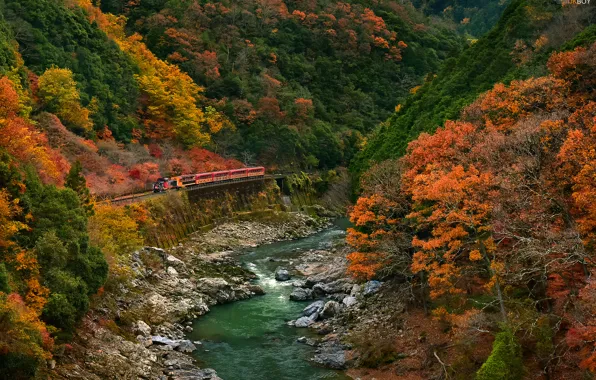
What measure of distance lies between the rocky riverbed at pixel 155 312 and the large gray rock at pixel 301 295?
233 centimetres

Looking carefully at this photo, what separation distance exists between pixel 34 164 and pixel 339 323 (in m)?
15.5

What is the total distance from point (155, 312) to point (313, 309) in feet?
26.0

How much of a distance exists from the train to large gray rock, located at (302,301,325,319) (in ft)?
64.6

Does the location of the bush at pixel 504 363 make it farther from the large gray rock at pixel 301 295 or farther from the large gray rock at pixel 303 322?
the large gray rock at pixel 301 295

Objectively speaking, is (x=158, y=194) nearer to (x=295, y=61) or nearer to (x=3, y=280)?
(x=3, y=280)

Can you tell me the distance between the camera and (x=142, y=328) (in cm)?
2358

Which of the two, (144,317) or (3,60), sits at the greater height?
(3,60)

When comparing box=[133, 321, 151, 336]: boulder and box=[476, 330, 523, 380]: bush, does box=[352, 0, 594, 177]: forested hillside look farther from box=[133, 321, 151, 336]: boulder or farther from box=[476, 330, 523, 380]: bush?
box=[133, 321, 151, 336]: boulder

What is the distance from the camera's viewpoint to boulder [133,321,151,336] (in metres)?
23.3

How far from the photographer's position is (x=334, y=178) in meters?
63.1

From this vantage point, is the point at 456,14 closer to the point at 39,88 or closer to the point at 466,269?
the point at 39,88

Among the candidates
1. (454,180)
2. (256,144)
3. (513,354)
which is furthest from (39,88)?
(513,354)

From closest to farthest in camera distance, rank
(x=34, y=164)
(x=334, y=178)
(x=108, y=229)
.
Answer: (x=34, y=164) < (x=108, y=229) < (x=334, y=178)

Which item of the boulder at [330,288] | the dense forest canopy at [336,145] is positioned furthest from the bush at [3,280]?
the boulder at [330,288]
